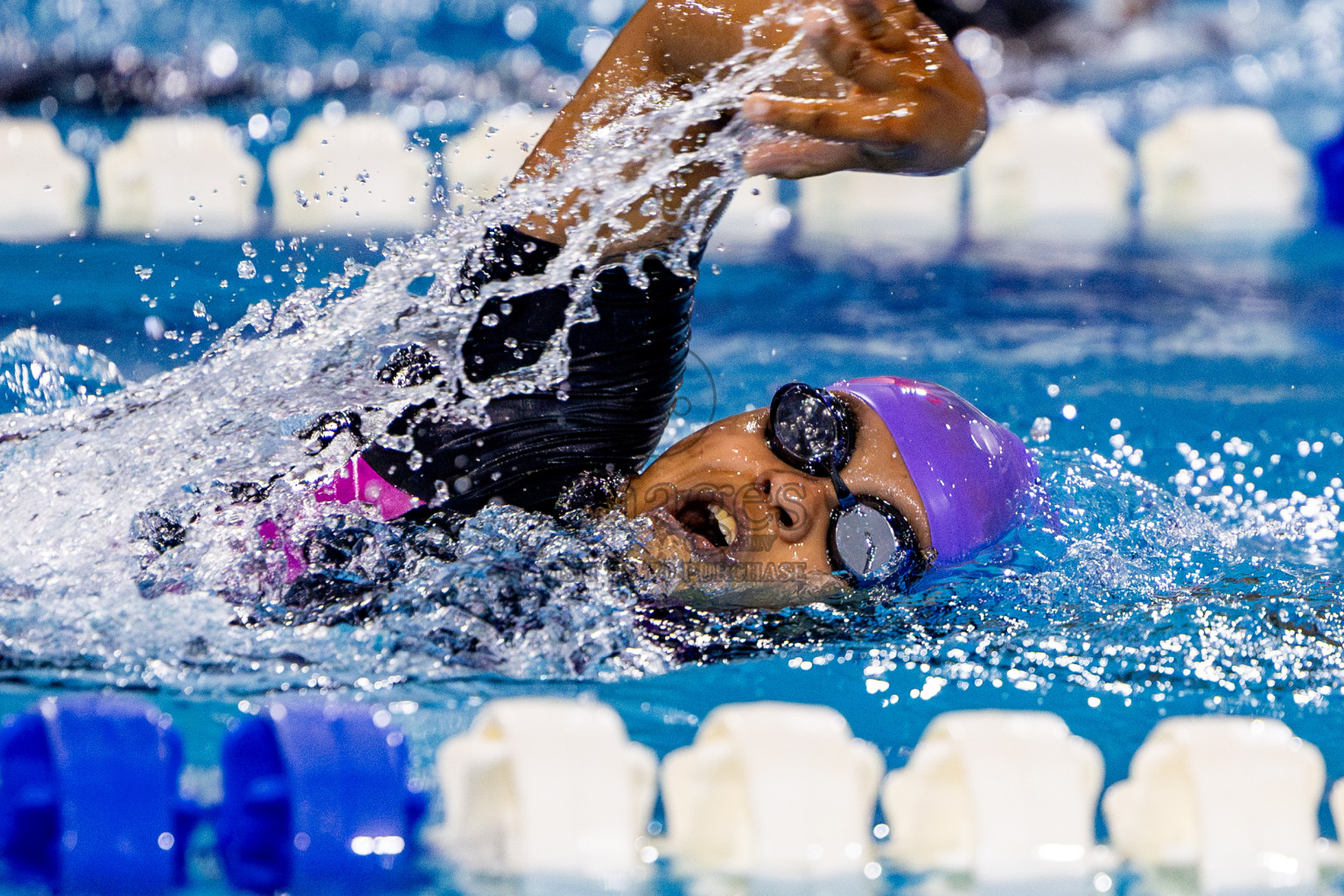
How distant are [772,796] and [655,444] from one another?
738mm

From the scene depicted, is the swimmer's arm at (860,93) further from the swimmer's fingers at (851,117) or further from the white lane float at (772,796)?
the white lane float at (772,796)

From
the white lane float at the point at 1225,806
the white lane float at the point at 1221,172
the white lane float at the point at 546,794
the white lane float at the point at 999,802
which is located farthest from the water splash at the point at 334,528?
the white lane float at the point at 1221,172

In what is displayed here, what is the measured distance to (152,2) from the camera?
292 inches

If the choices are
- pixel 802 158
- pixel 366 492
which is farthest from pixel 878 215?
pixel 802 158

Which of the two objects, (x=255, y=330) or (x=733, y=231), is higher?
(x=733, y=231)

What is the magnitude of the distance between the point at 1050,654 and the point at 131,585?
1.21 m

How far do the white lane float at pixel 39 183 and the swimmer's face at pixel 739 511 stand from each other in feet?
10.0

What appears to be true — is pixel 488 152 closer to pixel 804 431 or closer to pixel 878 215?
pixel 878 215

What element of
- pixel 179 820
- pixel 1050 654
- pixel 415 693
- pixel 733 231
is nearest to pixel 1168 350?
pixel 733 231

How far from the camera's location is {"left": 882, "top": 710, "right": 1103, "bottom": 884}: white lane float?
1.41 m

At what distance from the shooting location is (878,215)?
5.19 meters

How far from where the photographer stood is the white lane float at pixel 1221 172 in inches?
211

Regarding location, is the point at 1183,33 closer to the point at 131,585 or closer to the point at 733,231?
the point at 733,231

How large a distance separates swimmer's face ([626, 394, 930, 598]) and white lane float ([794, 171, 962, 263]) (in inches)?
111
